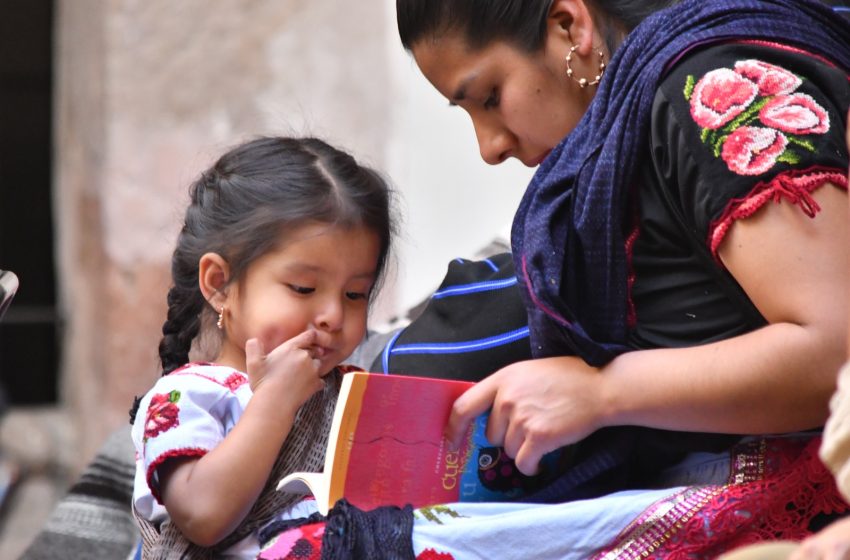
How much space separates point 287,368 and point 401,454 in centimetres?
25

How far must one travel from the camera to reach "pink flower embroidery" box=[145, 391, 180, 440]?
189 centimetres

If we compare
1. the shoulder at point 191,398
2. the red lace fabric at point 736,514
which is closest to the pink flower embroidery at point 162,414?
the shoulder at point 191,398

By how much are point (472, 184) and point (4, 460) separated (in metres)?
1.88

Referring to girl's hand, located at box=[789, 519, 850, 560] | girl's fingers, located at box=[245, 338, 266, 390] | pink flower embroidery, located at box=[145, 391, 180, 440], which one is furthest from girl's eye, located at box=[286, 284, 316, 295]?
girl's hand, located at box=[789, 519, 850, 560]

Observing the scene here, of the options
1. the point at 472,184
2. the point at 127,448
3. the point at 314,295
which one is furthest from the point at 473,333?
the point at 472,184

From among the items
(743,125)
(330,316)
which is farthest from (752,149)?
(330,316)

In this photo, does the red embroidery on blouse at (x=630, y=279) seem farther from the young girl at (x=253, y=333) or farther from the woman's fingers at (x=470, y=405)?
the young girl at (x=253, y=333)

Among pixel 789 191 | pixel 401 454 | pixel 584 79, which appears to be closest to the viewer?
pixel 789 191

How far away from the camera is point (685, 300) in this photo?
1771 millimetres

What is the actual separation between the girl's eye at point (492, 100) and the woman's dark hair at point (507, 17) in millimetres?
71

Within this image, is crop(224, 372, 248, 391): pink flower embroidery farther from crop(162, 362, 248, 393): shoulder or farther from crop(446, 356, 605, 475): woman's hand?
crop(446, 356, 605, 475): woman's hand

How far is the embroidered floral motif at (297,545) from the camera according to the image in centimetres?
167

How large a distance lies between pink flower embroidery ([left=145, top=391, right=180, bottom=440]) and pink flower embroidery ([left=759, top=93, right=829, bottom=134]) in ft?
2.84

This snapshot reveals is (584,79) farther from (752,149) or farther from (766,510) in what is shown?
(766,510)
